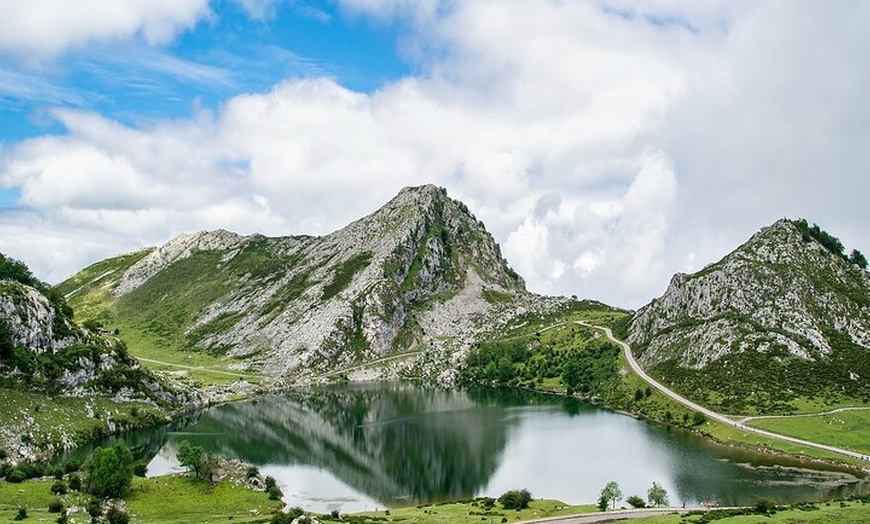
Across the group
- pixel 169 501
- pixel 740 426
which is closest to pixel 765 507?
pixel 740 426

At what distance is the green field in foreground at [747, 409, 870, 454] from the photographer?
135 metres

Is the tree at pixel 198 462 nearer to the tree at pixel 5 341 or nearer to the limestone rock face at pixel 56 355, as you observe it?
the limestone rock face at pixel 56 355

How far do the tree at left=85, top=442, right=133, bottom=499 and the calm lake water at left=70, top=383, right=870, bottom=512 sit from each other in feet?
81.5

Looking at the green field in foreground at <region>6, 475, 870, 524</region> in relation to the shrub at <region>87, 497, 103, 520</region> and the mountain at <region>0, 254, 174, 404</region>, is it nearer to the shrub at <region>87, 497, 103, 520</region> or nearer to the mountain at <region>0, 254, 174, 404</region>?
the shrub at <region>87, 497, 103, 520</region>

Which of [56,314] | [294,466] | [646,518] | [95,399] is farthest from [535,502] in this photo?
[56,314]

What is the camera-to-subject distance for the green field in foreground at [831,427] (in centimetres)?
13512

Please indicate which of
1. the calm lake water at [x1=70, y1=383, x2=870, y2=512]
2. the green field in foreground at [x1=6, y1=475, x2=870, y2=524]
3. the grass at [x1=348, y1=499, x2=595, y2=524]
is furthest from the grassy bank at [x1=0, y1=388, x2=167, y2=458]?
the grass at [x1=348, y1=499, x2=595, y2=524]

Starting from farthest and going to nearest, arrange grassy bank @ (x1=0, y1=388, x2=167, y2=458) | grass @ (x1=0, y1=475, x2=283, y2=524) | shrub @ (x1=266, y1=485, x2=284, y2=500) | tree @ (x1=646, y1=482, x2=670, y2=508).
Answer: grassy bank @ (x1=0, y1=388, x2=167, y2=458) < shrub @ (x1=266, y1=485, x2=284, y2=500) < tree @ (x1=646, y1=482, x2=670, y2=508) < grass @ (x1=0, y1=475, x2=283, y2=524)

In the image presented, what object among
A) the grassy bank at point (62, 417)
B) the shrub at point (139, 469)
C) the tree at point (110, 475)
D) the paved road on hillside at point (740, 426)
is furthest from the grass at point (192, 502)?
the paved road on hillside at point (740, 426)

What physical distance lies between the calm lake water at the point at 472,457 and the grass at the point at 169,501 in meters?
9.46

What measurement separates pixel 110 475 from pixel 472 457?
72954 mm

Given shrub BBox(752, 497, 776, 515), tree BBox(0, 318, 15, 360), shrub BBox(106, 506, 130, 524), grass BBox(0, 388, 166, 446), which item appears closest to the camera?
shrub BBox(752, 497, 776, 515)

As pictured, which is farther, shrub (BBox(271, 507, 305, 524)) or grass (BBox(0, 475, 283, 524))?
grass (BBox(0, 475, 283, 524))

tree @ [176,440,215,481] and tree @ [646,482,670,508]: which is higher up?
tree @ [176,440,215,481]
